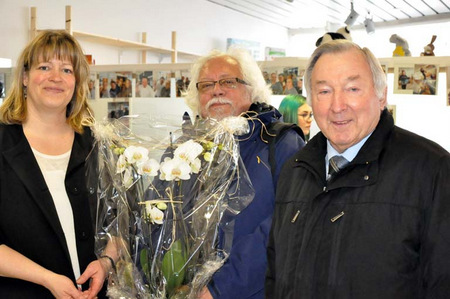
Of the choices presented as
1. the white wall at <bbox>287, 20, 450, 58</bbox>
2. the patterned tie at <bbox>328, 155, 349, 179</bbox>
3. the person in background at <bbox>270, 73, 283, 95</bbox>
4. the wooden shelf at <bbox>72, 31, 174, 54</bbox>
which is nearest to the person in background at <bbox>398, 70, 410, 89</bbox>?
the person in background at <bbox>270, 73, 283, 95</bbox>

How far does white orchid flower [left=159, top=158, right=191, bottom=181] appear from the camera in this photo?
126 cm

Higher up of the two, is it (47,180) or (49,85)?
(49,85)

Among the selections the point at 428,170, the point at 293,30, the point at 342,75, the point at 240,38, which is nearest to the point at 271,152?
the point at 342,75

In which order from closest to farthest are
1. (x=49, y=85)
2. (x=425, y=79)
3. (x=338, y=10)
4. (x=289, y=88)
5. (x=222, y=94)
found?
(x=49, y=85)
(x=222, y=94)
(x=425, y=79)
(x=289, y=88)
(x=338, y=10)

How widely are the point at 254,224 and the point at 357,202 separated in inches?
17.4

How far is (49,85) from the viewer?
1.80 metres

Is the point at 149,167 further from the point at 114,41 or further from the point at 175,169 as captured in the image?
the point at 114,41

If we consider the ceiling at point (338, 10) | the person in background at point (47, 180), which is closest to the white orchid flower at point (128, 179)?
the person in background at point (47, 180)

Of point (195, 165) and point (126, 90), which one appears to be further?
point (126, 90)

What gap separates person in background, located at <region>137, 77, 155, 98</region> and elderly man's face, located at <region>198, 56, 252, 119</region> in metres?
1.24

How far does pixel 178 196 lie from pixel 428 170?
0.62 meters

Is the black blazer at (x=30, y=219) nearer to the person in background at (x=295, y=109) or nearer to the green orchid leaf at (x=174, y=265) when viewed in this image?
the green orchid leaf at (x=174, y=265)

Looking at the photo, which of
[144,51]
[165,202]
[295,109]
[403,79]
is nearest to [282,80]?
[295,109]

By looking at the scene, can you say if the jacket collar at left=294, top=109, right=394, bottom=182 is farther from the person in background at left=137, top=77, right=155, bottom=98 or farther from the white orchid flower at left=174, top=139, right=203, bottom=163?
the person in background at left=137, top=77, right=155, bottom=98
